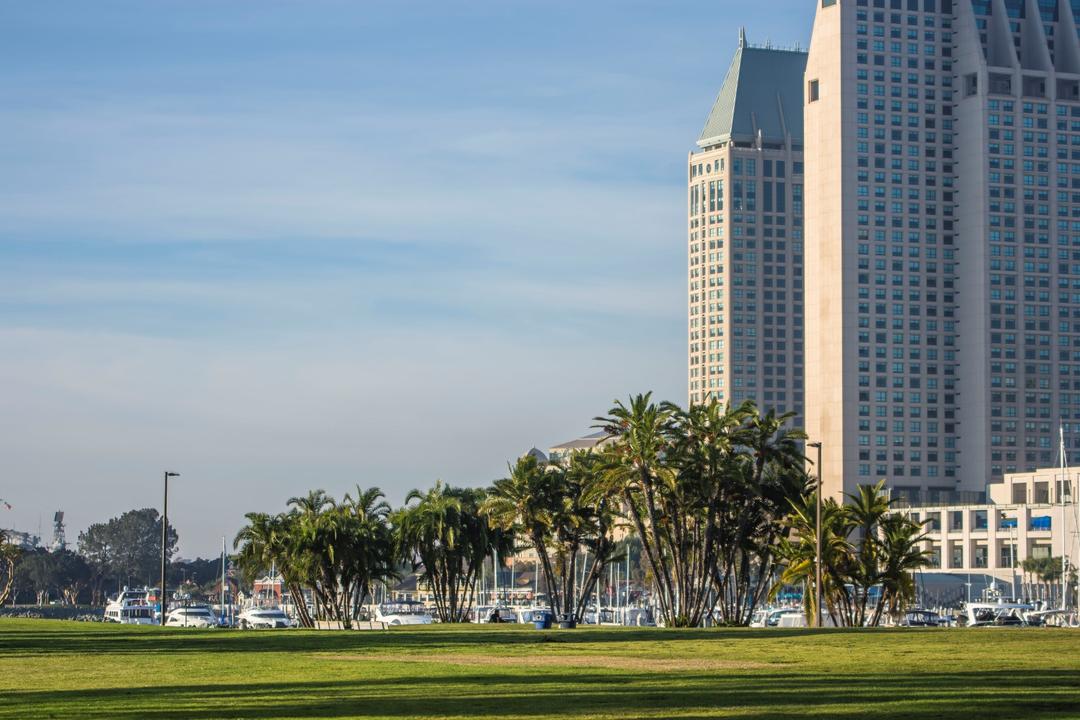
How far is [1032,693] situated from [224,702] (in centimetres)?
1621

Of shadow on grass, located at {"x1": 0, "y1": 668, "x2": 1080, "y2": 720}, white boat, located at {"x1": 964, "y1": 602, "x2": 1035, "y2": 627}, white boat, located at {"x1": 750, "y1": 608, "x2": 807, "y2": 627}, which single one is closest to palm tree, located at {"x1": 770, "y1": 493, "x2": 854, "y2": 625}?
white boat, located at {"x1": 750, "y1": 608, "x2": 807, "y2": 627}

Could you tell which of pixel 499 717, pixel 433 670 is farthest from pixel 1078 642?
pixel 499 717

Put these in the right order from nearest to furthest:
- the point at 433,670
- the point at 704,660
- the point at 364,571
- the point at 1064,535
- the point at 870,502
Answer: the point at 433,670, the point at 704,660, the point at 870,502, the point at 364,571, the point at 1064,535

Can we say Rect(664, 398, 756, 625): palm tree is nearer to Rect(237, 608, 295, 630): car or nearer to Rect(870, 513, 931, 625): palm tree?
Rect(870, 513, 931, 625): palm tree

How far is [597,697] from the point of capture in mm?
32562

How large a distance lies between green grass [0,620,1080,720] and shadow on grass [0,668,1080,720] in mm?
51

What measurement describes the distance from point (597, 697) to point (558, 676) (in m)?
7.07

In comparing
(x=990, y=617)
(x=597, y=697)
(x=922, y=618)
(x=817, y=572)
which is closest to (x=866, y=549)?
(x=817, y=572)

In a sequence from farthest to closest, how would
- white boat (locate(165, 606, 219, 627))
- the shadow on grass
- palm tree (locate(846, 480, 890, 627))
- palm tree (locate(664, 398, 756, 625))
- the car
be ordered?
white boat (locate(165, 606, 219, 627)), the car, palm tree (locate(664, 398, 756, 625)), palm tree (locate(846, 480, 890, 627)), the shadow on grass

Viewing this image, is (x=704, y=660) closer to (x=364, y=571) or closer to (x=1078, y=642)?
(x=1078, y=642)

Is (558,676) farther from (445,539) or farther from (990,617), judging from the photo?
(990,617)

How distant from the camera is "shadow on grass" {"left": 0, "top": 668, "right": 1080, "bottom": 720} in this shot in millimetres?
29047

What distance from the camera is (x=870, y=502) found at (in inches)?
3580

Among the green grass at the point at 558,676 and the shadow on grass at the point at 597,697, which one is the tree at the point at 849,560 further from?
the shadow on grass at the point at 597,697
